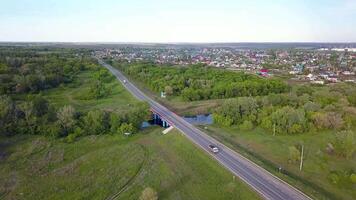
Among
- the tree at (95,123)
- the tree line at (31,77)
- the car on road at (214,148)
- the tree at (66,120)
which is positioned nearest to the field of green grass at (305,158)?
the car on road at (214,148)

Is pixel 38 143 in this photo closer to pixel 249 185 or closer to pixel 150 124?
pixel 150 124

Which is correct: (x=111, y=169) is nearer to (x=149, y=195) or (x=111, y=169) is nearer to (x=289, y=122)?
(x=149, y=195)

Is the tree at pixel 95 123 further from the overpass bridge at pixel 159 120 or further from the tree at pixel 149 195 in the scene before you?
the tree at pixel 149 195

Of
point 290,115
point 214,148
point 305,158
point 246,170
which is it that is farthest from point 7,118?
point 290,115

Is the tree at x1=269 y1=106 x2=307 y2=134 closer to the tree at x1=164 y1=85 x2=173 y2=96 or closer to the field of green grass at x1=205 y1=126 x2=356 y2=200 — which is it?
the field of green grass at x1=205 y1=126 x2=356 y2=200

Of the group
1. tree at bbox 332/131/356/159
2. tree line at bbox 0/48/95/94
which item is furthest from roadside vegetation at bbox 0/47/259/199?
tree line at bbox 0/48/95/94
